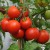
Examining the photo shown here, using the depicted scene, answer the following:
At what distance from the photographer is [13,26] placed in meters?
0.70

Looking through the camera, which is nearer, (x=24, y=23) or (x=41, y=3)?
(x=24, y=23)

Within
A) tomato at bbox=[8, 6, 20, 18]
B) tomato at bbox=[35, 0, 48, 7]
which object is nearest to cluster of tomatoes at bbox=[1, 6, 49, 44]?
tomato at bbox=[8, 6, 20, 18]

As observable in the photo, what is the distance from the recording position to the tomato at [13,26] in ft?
2.26

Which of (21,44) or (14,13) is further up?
(14,13)

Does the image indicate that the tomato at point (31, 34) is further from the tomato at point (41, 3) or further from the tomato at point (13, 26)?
the tomato at point (41, 3)

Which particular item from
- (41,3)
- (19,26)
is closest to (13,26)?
(19,26)

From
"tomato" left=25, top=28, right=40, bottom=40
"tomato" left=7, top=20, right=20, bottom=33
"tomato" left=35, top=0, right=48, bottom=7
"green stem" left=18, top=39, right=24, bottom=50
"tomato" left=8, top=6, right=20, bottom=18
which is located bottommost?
"green stem" left=18, top=39, right=24, bottom=50

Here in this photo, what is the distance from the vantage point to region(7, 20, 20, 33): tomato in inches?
27.1

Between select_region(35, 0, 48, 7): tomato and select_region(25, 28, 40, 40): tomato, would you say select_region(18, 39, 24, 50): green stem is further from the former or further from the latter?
select_region(35, 0, 48, 7): tomato

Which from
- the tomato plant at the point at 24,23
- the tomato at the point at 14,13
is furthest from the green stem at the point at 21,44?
the tomato at the point at 14,13

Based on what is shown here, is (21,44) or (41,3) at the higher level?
(41,3)

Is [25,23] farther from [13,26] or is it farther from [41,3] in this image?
[41,3]

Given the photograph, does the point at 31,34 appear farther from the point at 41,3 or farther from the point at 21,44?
the point at 41,3

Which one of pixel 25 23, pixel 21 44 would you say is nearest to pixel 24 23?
pixel 25 23
